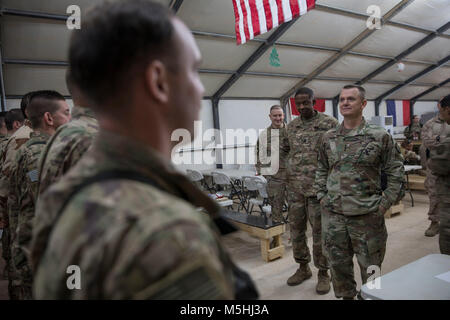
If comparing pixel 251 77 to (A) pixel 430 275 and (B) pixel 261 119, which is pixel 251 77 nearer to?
(B) pixel 261 119

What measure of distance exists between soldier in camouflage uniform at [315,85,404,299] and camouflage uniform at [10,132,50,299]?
6.57 feet

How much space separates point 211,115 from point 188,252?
7.60 metres

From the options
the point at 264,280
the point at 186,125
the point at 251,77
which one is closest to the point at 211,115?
the point at 251,77

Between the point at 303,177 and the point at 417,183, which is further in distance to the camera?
the point at 417,183

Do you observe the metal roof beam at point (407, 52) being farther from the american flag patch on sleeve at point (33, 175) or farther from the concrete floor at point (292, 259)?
the american flag patch on sleeve at point (33, 175)

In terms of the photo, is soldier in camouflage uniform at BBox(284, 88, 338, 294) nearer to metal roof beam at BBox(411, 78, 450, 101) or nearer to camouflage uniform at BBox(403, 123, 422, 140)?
camouflage uniform at BBox(403, 123, 422, 140)

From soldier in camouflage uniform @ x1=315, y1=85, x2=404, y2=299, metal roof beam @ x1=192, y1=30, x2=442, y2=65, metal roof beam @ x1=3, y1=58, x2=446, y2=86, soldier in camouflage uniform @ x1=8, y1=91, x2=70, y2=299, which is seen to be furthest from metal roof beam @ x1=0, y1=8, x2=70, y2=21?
soldier in camouflage uniform @ x1=315, y1=85, x2=404, y2=299

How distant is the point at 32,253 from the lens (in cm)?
59

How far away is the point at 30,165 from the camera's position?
6.07ft

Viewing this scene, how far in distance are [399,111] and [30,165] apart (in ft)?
42.9

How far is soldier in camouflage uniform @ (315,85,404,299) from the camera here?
85.4 inches

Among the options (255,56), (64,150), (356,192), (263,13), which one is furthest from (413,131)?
(64,150)

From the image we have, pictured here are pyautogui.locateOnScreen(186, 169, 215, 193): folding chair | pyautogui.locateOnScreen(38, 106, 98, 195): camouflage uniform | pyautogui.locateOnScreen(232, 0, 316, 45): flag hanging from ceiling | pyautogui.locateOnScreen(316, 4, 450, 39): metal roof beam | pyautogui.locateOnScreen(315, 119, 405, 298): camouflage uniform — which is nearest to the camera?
pyautogui.locateOnScreen(38, 106, 98, 195): camouflage uniform

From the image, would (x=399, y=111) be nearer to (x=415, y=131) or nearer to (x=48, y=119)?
(x=415, y=131)
